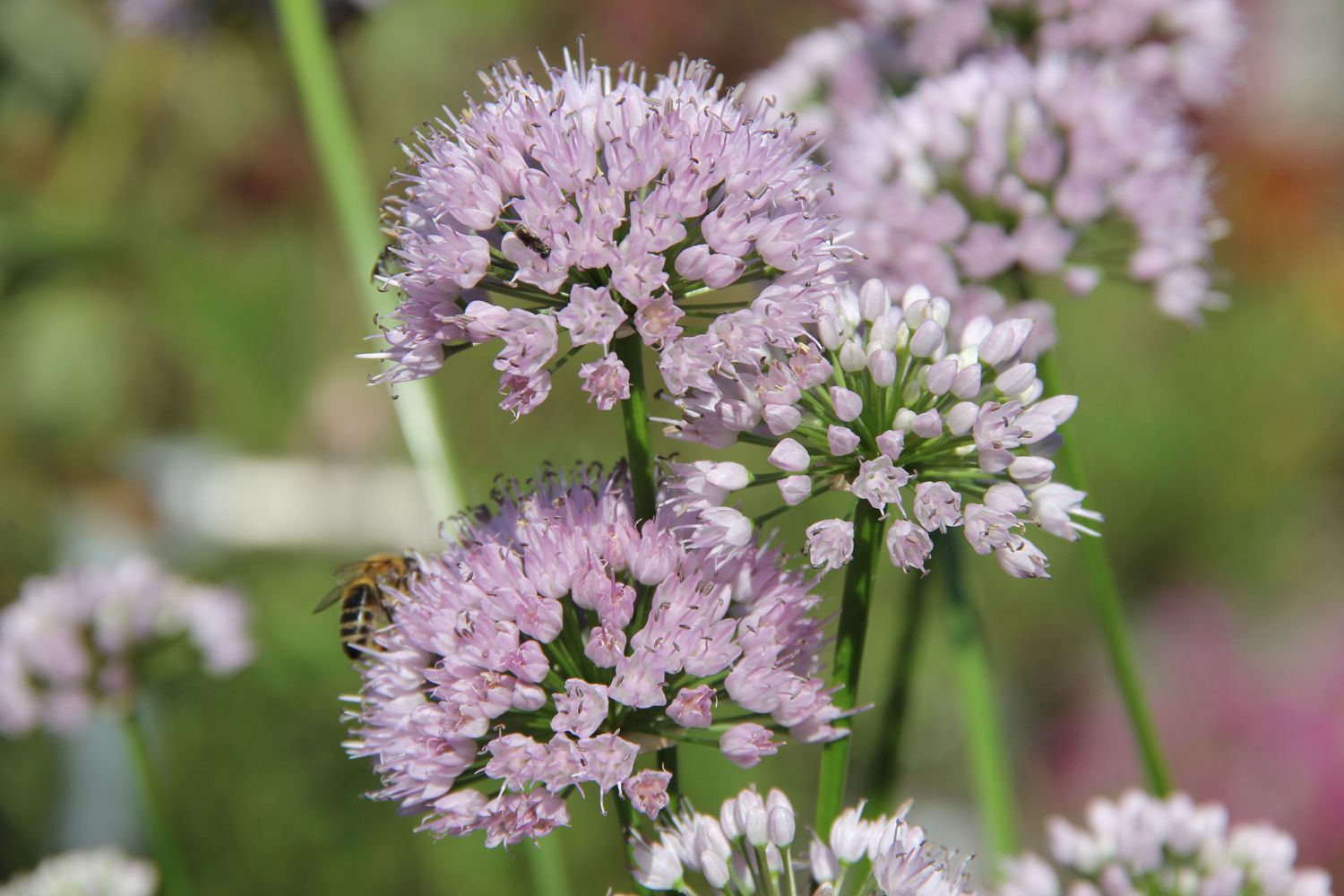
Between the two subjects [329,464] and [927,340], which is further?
[329,464]

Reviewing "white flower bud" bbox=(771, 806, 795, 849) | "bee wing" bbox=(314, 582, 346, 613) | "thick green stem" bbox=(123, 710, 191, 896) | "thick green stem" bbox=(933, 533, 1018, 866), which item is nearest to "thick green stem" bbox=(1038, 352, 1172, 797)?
"thick green stem" bbox=(933, 533, 1018, 866)

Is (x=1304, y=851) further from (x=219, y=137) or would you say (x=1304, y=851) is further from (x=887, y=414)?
(x=219, y=137)

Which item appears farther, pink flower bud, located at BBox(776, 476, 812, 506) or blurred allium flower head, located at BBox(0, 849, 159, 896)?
blurred allium flower head, located at BBox(0, 849, 159, 896)

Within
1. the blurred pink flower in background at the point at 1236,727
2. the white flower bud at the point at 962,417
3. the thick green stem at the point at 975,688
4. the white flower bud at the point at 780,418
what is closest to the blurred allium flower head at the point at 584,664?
the white flower bud at the point at 780,418

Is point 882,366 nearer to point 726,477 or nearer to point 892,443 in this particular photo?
point 892,443

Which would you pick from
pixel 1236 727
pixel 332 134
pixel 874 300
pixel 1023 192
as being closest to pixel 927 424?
pixel 874 300

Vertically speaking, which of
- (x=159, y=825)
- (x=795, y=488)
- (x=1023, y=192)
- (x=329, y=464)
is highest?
(x=329, y=464)

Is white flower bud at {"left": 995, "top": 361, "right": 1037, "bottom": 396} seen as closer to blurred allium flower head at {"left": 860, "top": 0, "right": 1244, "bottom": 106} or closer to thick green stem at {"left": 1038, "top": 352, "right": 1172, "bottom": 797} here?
thick green stem at {"left": 1038, "top": 352, "right": 1172, "bottom": 797}

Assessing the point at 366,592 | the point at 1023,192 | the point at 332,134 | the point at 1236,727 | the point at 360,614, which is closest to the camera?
the point at 360,614
